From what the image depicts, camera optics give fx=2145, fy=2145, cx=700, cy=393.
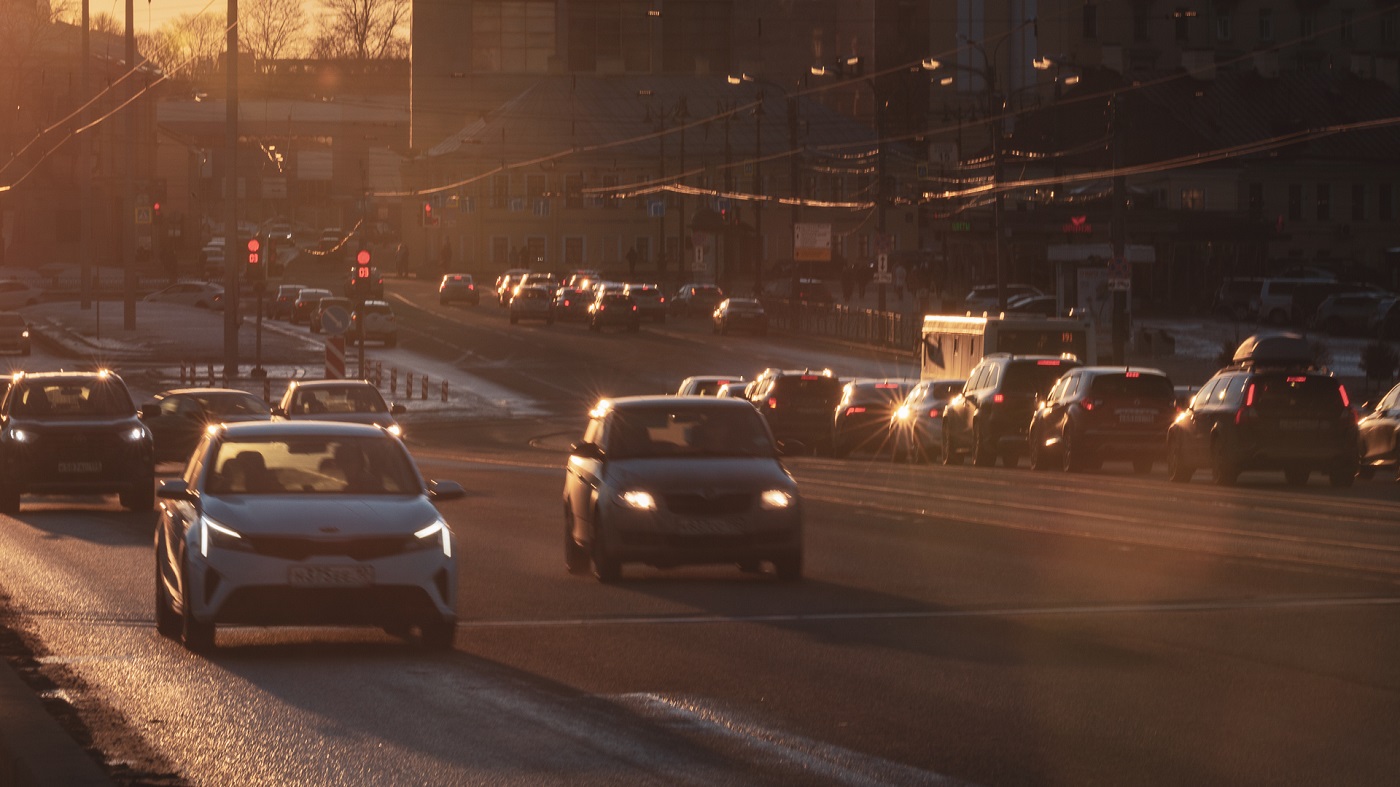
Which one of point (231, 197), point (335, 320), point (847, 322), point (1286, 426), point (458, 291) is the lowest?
point (1286, 426)

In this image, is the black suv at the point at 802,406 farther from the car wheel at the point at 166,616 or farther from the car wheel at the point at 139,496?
the car wheel at the point at 166,616

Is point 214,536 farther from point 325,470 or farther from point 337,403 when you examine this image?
point 337,403

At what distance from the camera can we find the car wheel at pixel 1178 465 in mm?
29500

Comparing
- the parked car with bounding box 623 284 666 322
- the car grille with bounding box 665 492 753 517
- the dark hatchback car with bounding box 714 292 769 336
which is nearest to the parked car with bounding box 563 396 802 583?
the car grille with bounding box 665 492 753 517

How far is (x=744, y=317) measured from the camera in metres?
78.1

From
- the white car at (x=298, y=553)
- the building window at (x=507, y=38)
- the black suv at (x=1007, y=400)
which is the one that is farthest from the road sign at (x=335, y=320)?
the building window at (x=507, y=38)

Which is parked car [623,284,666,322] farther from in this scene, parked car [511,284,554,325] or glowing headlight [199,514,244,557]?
glowing headlight [199,514,244,557]

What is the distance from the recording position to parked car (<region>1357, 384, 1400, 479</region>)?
3050 cm

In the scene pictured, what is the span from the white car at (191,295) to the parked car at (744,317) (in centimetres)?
2685

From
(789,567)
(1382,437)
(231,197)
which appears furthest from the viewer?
(231,197)

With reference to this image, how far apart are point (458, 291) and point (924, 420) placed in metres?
61.0

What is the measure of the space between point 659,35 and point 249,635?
128m

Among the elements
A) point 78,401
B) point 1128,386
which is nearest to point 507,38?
point 1128,386

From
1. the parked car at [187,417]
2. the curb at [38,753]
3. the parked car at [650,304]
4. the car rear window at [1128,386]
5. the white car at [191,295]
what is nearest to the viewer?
the curb at [38,753]
